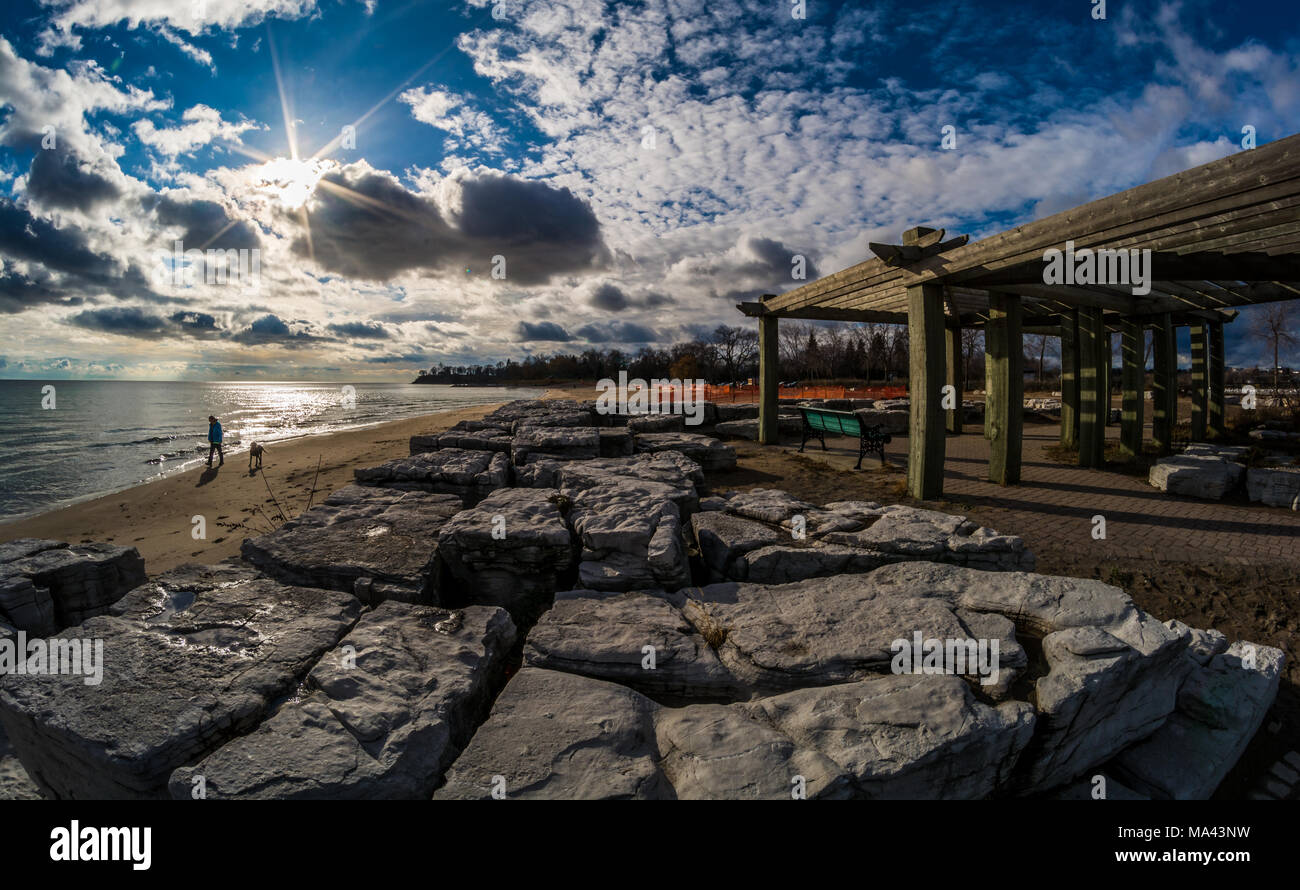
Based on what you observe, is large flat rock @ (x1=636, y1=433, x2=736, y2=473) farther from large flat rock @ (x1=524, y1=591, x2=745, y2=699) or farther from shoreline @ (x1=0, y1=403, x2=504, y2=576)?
shoreline @ (x1=0, y1=403, x2=504, y2=576)

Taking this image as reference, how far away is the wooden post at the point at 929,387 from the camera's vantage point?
7.24 metres

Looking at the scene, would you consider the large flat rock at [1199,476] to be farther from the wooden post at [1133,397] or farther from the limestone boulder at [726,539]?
the limestone boulder at [726,539]

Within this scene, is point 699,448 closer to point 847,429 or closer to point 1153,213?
point 847,429

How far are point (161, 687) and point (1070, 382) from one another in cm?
1599

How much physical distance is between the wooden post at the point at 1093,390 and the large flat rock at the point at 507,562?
10.9m

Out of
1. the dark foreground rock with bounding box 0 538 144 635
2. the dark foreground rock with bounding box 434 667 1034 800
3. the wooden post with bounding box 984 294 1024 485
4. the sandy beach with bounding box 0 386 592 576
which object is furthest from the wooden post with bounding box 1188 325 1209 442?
the sandy beach with bounding box 0 386 592 576

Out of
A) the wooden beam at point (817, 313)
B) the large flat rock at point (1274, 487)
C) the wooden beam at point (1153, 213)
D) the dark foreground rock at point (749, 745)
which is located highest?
the wooden beam at point (817, 313)

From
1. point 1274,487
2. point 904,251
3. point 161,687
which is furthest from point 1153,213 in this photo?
point 161,687

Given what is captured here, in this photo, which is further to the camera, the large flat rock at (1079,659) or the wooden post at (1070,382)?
the wooden post at (1070,382)

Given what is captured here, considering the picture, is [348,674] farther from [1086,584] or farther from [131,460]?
[131,460]

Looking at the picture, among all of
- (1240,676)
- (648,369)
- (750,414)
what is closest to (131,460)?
(750,414)

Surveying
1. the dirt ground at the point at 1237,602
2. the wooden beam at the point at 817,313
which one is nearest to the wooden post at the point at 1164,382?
the wooden beam at the point at 817,313

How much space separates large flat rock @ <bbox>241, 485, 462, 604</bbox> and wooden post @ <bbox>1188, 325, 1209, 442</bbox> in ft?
60.0

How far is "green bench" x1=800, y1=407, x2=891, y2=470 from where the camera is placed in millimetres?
9578
